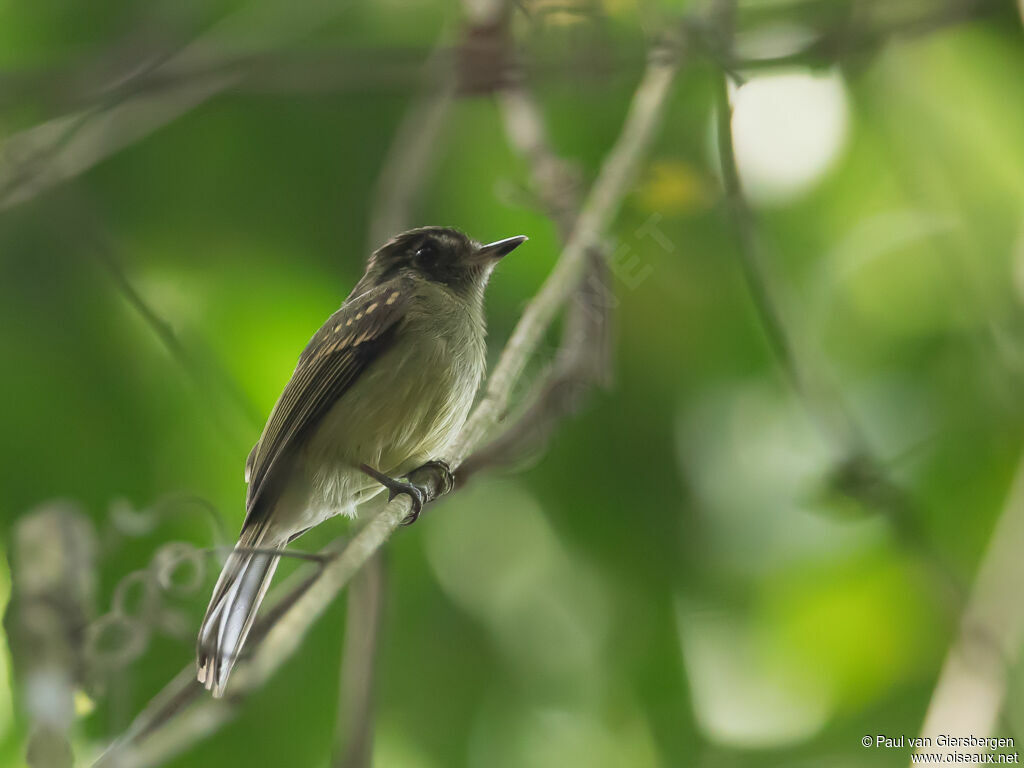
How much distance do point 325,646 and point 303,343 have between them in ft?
3.57

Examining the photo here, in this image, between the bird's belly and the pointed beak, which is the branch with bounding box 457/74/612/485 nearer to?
the pointed beak

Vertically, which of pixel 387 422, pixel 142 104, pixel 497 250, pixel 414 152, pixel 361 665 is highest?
pixel 142 104

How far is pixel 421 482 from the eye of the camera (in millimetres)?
3756

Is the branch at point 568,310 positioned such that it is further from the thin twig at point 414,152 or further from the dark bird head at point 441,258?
the dark bird head at point 441,258

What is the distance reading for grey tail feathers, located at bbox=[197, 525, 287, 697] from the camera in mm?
2984

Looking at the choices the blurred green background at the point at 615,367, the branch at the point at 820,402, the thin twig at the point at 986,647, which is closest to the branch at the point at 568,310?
the blurred green background at the point at 615,367

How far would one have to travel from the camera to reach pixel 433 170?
16.1ft

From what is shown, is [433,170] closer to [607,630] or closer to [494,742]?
[607,630]

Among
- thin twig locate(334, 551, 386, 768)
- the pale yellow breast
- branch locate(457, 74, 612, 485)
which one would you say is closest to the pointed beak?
branch locate(457, 74, 612, 485)

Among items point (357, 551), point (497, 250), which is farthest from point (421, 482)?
point (357, 551)

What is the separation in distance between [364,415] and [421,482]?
0.29 m

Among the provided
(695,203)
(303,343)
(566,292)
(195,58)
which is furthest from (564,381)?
(195,58)

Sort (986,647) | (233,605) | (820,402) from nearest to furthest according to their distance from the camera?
(986,647) → (233,605) → (820,402)

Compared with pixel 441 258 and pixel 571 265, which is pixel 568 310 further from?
pixel 571 265
